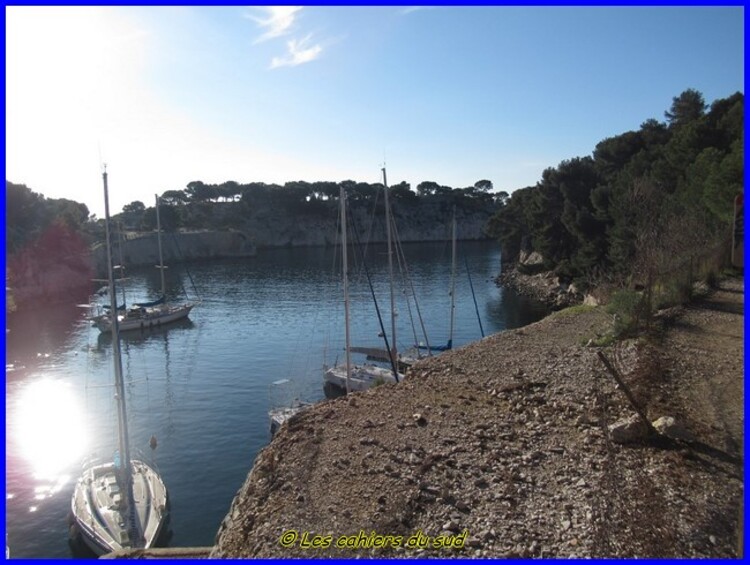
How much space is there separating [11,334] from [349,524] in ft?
134

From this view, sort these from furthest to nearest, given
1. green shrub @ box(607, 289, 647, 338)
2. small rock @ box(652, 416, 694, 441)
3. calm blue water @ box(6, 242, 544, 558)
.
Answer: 1. green shrub @ box(607, 289, 647, 338)
2. calm blue water @ box(6, 242, 544, 558)
3. small rock @ box(652, 416, 694, 441)

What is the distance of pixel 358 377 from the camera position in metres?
25.2

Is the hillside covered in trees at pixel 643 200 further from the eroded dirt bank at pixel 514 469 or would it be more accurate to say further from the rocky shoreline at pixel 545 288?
the eroded dirt bank at pixel 514 469

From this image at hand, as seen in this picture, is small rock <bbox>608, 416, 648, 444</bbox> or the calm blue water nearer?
small rock <bbox>608, 416, 648, 444</bbox>

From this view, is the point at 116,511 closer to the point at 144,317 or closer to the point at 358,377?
the point at 358,377

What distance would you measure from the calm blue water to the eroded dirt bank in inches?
223

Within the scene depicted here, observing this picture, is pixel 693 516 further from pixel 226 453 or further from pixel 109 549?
pixel 226 453

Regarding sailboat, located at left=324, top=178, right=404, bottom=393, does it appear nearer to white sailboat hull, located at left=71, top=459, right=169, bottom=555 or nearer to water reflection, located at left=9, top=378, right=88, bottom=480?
white sailboat hull, located at left=71, top=459, right=169, bottom=555

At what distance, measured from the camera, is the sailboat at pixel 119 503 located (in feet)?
46.2

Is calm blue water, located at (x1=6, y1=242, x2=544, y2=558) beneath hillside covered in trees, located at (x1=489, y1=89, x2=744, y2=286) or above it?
beneath

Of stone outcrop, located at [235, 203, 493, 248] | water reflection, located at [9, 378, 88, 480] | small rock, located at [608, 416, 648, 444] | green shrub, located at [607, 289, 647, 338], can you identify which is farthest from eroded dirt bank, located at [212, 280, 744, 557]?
stone outcrop, located at [235, 203, 493, 248]

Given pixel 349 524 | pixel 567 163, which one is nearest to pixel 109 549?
pixel 349 524

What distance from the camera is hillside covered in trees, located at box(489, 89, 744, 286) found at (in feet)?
81.8


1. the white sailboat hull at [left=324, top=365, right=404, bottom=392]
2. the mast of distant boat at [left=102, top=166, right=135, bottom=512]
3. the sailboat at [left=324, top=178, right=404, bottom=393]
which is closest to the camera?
the mast of distant boat at [left=102, top=166, right=135, bottom=512]
